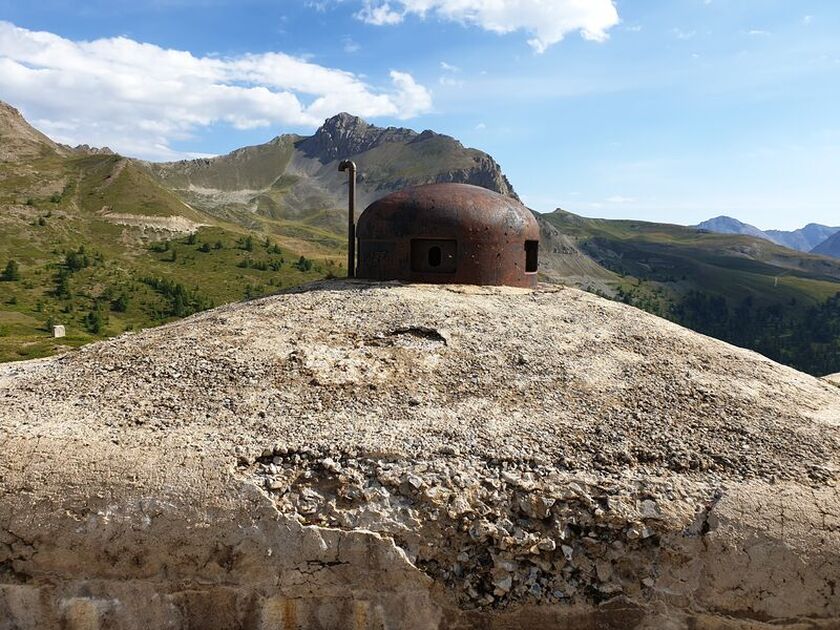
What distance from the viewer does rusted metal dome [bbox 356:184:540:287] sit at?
586 inches

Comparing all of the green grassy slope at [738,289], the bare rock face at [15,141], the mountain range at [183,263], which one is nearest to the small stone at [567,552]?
the mountain range at [183,263]

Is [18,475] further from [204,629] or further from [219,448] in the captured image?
[204,629]

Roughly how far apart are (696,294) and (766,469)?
119849mm

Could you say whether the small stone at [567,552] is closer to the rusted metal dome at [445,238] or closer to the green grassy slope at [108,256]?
the rusted metal dome at [445,238]

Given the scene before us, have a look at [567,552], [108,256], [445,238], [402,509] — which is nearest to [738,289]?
[108,256]

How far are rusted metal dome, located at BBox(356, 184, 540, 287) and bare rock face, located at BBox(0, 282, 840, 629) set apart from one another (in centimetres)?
571

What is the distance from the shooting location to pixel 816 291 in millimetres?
117688

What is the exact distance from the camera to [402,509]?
7.55 meters

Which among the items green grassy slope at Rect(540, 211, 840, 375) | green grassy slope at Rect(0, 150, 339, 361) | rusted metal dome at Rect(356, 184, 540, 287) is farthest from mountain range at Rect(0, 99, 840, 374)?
rusted metal dome at Rect(356, 184, 540, 287)

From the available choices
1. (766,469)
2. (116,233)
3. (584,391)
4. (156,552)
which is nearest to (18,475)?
(156,552)

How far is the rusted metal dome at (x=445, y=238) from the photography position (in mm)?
14875

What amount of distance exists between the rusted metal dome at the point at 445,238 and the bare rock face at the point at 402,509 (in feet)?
18.7

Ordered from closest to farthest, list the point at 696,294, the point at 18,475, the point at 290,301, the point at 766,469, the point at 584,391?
the point at 18,475, the point at 766,469, the point at 584,391, the point at 290,301, the point at 696,294

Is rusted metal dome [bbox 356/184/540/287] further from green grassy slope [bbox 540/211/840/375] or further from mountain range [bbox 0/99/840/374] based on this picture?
green grassy slope [bbox 540/211/840/375]
